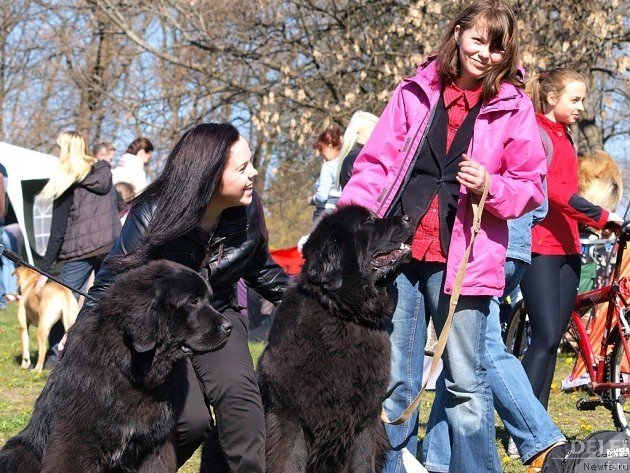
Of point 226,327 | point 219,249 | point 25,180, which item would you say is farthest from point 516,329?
point 25,180

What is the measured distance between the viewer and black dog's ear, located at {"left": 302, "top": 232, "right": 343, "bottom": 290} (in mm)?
3580

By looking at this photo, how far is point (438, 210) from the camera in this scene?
369 centimetres

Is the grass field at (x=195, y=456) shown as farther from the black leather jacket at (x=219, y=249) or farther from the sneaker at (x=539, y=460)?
the black leather jacket at (x=219, y=249)

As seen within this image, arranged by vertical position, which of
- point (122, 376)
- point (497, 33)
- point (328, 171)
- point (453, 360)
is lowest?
point (328, 171)

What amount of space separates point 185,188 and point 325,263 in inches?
25.9

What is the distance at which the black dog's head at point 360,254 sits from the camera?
141 inches

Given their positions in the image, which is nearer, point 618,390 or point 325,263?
point 325,263

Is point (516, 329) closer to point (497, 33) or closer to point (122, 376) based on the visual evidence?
point (497, 33)

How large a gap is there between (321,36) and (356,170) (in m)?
10.8

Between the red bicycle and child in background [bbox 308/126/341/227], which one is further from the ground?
child in background [bbox 308/126/341/227]

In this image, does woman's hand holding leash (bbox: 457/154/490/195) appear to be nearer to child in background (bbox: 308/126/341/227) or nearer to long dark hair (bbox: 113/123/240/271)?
long dark hair (bbox: 113/123/240/271)

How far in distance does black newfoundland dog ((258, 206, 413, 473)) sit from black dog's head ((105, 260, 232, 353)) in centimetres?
38

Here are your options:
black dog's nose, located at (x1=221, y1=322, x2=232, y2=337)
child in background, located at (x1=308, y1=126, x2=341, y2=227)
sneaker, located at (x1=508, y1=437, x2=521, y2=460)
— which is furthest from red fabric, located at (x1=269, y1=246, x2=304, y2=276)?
black dog's nose, located at (x1=221, y1=322, x2=232, y2=337)

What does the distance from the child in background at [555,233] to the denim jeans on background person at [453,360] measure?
1353mm
